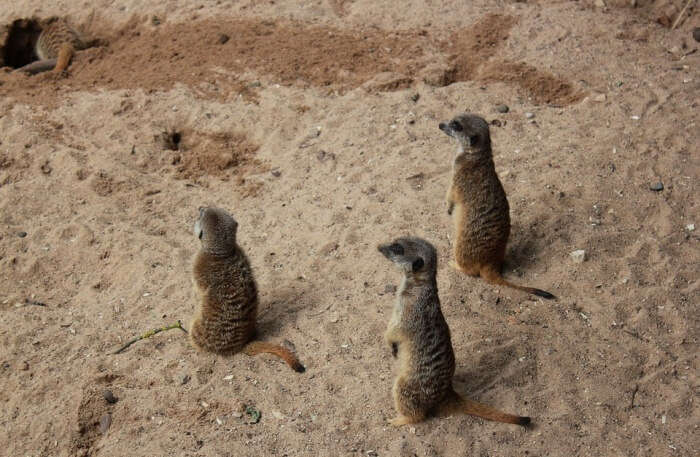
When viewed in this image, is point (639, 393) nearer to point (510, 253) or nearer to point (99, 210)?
point (510, 253)

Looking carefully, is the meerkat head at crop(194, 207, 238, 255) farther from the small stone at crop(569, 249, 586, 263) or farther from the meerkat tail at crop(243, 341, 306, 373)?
the small stone at crop(569, 249, 586, 263)

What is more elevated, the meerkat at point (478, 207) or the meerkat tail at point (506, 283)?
the meerkat at point (478, 207)

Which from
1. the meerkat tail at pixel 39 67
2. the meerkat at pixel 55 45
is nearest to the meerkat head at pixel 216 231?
the meerkat at pixel 55 45

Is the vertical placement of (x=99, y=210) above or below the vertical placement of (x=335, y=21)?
below

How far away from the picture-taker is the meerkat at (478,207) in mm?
3682

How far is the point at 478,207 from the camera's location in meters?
3.68

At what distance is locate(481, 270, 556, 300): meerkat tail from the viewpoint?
365cm

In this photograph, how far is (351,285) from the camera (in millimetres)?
3896

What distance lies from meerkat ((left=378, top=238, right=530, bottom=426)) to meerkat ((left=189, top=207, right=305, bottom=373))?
65 centimetres

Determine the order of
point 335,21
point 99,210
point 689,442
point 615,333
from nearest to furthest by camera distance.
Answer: point 689,442, point 615,333, point 99,210, point 335,21

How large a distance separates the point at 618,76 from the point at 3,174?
485cm

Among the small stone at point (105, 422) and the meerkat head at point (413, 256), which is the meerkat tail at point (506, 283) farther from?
the small stone at point (105, 422)

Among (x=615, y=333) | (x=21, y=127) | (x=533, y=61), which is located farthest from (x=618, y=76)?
(x=21, y=127)

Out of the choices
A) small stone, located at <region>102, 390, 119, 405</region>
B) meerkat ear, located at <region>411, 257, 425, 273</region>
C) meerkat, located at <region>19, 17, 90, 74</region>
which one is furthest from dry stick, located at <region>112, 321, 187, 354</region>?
meerkat, located at <region>19, 17, 90, 74</region>
